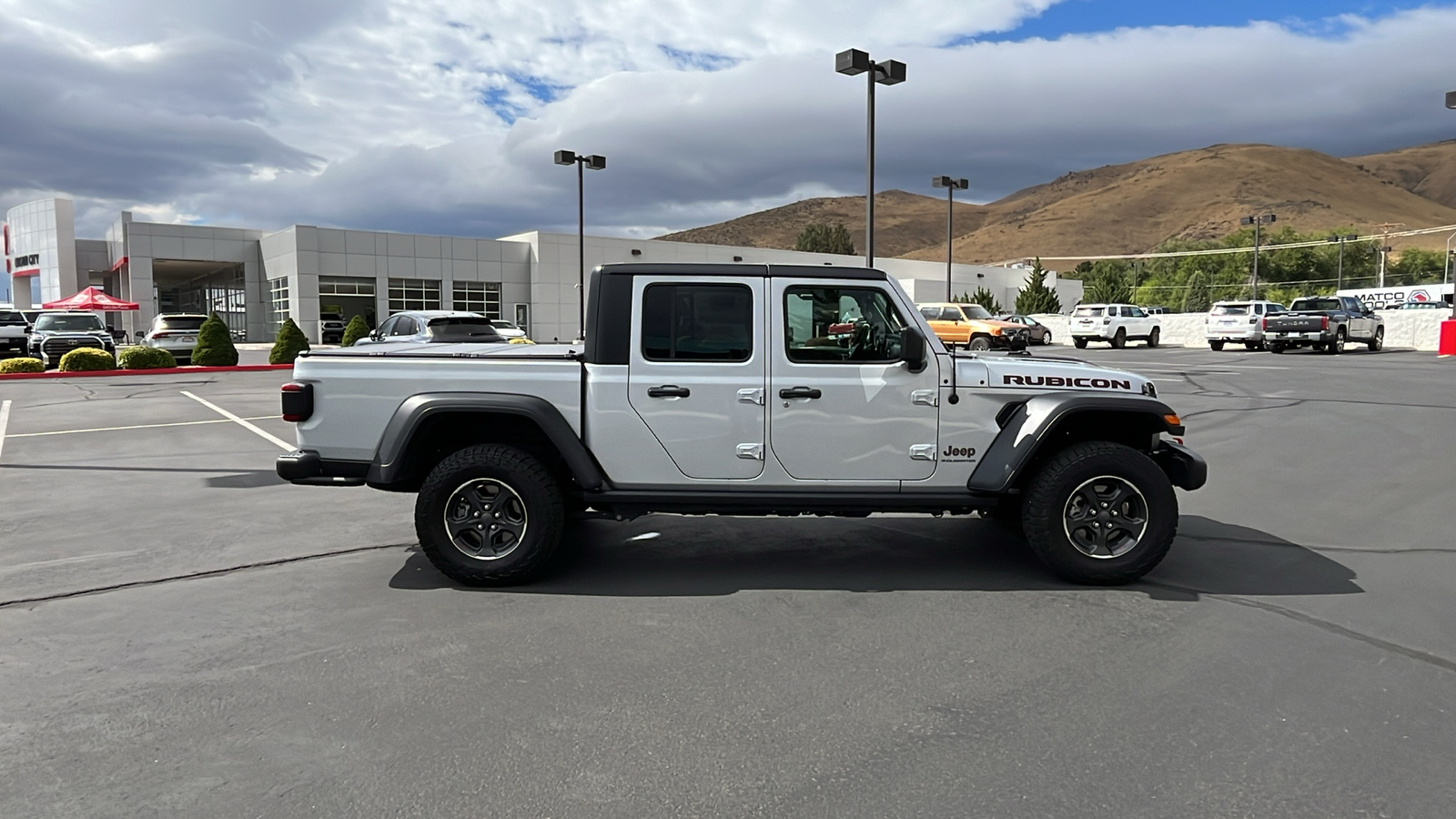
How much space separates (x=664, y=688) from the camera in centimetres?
404

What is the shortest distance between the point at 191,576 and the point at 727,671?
3.58 meters

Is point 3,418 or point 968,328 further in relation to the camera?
point 968,328

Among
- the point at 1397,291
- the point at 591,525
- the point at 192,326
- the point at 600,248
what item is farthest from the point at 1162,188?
the point at 591,525

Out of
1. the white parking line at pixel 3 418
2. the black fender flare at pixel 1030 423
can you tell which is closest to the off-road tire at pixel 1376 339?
the black fender flare at pixel 1030 423

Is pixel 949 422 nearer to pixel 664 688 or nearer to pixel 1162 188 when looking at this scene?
pixel 664 688

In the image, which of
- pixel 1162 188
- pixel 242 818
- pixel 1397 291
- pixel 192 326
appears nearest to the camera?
pixel 242 818

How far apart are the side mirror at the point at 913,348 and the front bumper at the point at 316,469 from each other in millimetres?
3188

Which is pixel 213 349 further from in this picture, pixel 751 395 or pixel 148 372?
pixel 751 395

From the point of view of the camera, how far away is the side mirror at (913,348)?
17.6ft

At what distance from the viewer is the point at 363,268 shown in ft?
169

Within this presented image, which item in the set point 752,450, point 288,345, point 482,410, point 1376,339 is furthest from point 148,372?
point 1376,339

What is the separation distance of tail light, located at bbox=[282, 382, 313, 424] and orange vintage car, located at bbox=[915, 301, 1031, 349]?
25.9 m

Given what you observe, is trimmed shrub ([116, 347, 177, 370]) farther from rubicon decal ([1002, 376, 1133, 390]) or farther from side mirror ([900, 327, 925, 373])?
rubicon decal ([1002, 376, 1133, 390])

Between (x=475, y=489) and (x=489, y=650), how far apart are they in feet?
4.14
